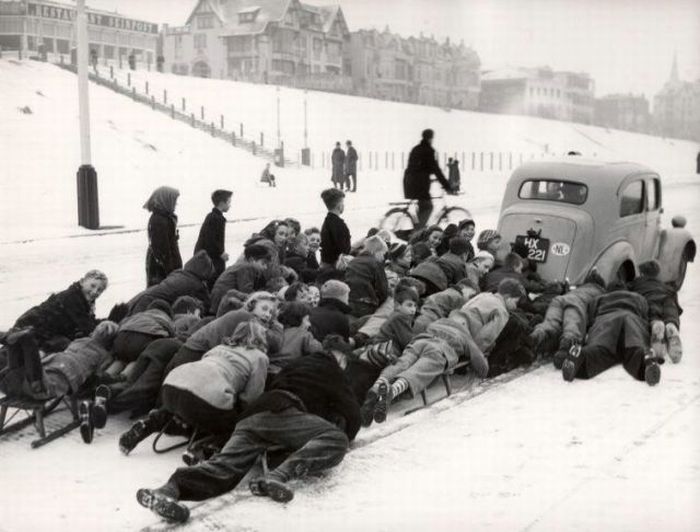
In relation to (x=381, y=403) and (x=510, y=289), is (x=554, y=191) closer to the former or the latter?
(x=510, y=289)

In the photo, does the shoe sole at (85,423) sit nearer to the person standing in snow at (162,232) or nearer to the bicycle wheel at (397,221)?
the person standing in snow at (162,232)

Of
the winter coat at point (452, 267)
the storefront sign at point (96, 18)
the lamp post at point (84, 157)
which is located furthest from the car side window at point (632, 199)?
the storefront sign at point (96, 18)

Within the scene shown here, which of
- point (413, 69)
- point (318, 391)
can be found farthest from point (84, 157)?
point (413, 69)

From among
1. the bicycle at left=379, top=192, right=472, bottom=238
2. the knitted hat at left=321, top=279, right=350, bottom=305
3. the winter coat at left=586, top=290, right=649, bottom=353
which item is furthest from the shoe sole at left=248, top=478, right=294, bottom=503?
the bicycle at left=379, top=192, right=472, bottom=238

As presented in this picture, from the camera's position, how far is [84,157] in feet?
57.8

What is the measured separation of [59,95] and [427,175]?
30.7m

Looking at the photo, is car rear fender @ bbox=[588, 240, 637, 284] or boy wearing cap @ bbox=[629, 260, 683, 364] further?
car rear fender @ bbox=[588, 240, 637, 284]

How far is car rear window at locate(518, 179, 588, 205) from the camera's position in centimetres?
1073

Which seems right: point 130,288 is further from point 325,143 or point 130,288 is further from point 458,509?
point 325,143

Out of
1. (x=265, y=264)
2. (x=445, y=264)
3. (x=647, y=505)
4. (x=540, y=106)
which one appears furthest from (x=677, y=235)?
(x=540, y=106)

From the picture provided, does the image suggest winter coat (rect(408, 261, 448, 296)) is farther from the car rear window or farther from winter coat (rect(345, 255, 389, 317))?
the car rear window

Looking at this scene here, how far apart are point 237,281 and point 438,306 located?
203 cm

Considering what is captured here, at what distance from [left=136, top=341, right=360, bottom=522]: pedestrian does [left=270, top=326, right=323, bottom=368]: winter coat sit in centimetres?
65

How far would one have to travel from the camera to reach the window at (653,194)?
1134 centimetres
